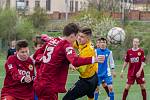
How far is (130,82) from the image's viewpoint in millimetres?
13664

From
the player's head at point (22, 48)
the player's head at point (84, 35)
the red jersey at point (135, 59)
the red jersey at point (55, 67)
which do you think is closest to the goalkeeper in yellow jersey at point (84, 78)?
the player's head at point (84, 35)

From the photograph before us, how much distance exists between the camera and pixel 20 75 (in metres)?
8.49

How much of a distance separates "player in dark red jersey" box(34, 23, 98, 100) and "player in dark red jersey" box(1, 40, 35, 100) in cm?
58

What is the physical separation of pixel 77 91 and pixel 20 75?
200cm

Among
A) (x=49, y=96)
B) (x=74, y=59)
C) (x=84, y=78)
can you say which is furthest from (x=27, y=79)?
(x=84, y=78)

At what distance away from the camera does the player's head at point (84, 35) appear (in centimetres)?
959

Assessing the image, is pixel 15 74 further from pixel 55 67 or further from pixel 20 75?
pixel 55 67

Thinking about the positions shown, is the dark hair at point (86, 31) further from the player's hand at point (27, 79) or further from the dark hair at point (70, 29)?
the dark hair at point (70, 29)

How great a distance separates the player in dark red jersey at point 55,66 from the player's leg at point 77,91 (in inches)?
77.9

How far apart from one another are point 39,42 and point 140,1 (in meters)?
87.2

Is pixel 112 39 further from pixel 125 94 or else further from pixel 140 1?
pixel 140 1

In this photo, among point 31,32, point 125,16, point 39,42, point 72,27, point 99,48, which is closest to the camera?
point 72,27

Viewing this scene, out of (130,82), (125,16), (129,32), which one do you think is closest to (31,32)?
(129,32)

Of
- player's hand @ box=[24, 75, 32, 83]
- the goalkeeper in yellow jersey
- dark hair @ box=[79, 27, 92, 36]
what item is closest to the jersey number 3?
player's hand @ box=[24, 75, 32, 83]
